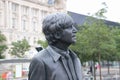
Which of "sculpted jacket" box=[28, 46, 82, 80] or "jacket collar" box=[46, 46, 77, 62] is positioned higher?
"jacket collar" box=[46, 46, 77, 62]

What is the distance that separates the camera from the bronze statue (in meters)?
2.85

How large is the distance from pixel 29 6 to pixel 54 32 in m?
78.4

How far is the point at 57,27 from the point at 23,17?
77159mm

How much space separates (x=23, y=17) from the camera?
261ft

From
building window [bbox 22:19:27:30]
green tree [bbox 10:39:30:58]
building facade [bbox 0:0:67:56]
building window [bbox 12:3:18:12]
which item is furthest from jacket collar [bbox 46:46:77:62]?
building window [bbox 22:19:27:30]

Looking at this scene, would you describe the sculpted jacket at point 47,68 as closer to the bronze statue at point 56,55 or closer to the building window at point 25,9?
the bronze statue at point 56,55

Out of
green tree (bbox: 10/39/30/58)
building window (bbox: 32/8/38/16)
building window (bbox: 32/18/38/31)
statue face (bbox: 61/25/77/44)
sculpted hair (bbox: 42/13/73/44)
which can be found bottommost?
green tree (bbox: 10/39/30/58)

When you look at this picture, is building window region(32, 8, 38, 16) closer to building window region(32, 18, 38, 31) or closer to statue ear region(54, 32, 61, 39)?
building window region(32, 18, 38, 31)

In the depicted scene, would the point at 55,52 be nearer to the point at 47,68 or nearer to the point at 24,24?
the point at 47,68

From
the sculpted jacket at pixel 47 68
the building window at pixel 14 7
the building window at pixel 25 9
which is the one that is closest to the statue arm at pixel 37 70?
the sculpted jacket at pixel 47 68

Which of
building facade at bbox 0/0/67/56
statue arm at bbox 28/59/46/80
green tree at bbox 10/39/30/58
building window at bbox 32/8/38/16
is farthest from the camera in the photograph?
building window at bbox 32/8/38/16

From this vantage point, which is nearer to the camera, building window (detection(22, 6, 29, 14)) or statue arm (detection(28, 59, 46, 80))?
statue arm (detection(28, 59, 46, 80))

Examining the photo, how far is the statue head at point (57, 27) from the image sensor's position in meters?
2.88

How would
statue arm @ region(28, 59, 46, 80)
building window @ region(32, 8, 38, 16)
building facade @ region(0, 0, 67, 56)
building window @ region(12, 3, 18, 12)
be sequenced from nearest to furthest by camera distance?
statue arm @ region(28, 59, 46, 80), building facade @ region(0, 0, 67, 56), building window @ region(12, 3, 18, 12), building window @ region(32, 8, 38, 16)
